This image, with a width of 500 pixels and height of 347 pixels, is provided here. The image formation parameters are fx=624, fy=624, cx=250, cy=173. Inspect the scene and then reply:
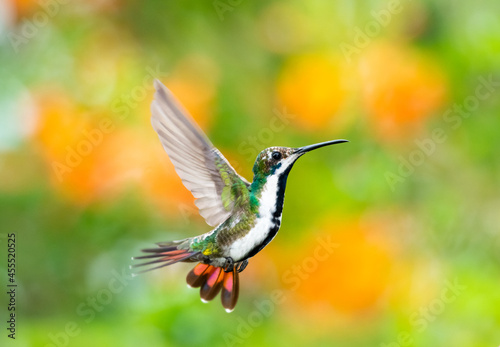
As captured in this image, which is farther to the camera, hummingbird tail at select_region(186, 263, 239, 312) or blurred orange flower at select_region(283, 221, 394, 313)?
blurred orange flower at select_region(283, 221, 394, 313)

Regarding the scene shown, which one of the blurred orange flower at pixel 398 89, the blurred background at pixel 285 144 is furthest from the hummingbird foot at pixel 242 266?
the blurred orange flower at pixel 398 89

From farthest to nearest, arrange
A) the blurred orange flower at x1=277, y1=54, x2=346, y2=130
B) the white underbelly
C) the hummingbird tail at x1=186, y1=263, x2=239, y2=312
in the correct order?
the blurred orange flower at x1=277, y1=54, x2=346, y2=130
the hummingbird tail at x1=186, y1=263, x2=239, y2=312
the white underbelly

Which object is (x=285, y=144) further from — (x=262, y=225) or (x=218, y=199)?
(x=262, y=225)

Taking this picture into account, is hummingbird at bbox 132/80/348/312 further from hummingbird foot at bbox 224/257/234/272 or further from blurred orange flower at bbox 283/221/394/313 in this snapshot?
blurred orange flower at bbox 283/221/394/313

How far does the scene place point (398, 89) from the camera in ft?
5.16

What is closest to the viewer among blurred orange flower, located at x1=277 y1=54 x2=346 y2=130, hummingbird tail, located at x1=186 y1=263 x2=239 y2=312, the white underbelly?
the white underbelly

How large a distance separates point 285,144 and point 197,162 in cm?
83

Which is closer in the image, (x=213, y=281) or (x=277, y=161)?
(x=277, y=161)

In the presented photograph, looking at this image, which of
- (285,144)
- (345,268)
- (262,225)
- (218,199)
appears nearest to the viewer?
(262,225)

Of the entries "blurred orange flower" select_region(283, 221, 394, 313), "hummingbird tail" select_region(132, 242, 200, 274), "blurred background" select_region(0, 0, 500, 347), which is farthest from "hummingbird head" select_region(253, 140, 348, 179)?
"blurred orange flower" select_region(283, 221, 394, 313)

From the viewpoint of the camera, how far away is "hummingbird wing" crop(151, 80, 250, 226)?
22.9 inches

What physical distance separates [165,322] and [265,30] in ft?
2.74

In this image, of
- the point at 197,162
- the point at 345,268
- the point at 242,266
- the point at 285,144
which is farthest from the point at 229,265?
the point at 345,268

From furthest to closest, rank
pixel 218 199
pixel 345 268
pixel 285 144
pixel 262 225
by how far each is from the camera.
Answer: pixel 345 268
pixel 285 144
pixel 218 199
pixel 262 225
